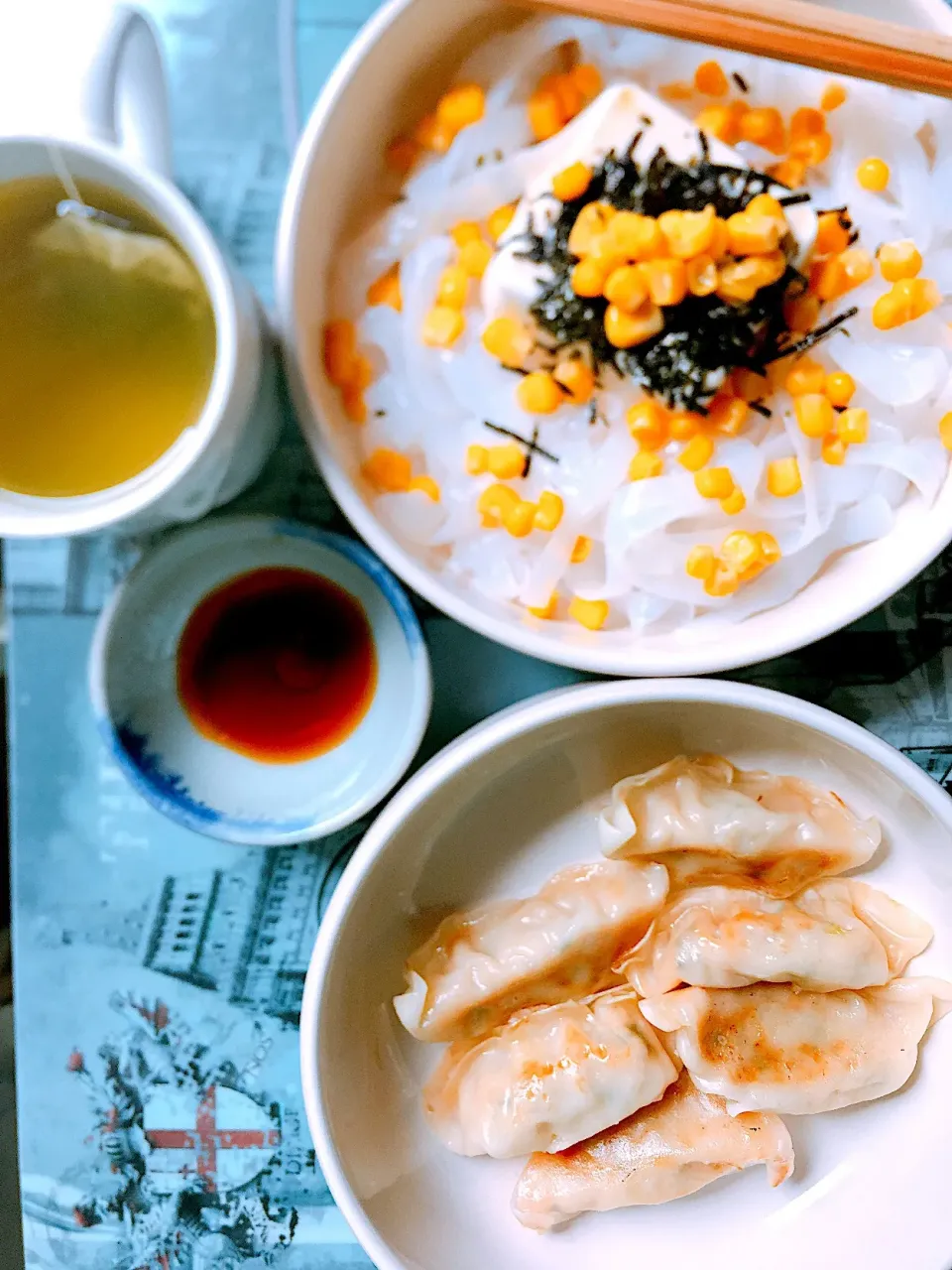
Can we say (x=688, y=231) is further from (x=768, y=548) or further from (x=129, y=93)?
(x=129, y=93)

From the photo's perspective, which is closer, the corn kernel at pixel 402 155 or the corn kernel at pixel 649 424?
the corn kernel at pixel 649 424

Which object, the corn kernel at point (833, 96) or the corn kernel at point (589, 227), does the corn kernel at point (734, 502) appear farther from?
the corn kernel at point (833, 96)

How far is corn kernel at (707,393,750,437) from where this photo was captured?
4.86ft

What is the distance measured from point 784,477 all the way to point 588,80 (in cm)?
66

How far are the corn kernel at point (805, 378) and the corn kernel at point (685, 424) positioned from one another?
0.14 metres

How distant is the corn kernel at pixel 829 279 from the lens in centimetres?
147

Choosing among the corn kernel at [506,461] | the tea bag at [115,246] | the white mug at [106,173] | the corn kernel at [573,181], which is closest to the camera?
the white mug at [106,173]

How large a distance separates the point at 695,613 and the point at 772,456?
0.26 metres

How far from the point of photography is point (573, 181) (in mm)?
1409

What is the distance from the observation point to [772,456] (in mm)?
1511

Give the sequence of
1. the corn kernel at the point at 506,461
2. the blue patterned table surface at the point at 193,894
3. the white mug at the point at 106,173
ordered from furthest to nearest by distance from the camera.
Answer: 1. the blue patterned table surface at the point at 193,894
2. the corn kernel at the point at 506,461
3. the white mug at the point at 106,173

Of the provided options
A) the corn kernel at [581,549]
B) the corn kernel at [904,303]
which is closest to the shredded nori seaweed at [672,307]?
the corn kernel at [904,303]

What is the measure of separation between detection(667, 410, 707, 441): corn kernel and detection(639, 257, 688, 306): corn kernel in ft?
0.58

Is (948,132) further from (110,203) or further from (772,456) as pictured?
(110,203)
